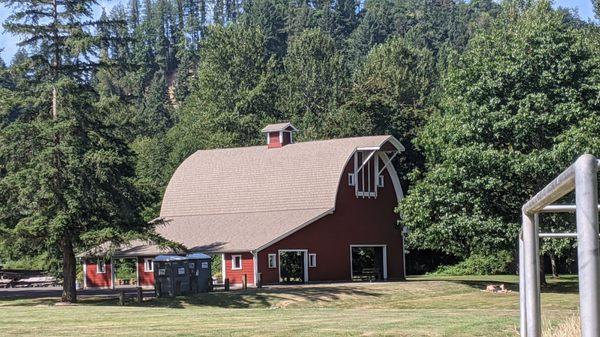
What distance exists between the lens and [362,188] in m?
53.6

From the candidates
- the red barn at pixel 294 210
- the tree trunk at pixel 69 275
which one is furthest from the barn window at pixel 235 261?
the tree trunk at pixel 69 275

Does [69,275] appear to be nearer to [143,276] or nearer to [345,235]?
[143,276]

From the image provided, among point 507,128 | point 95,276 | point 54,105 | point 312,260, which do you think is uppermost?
point 54,105

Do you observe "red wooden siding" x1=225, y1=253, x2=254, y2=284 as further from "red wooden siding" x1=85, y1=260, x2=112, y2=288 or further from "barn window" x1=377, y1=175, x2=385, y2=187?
"barn window" x1=377, y1=175, x2=385, y2=187

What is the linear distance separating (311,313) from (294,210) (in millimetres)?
22908

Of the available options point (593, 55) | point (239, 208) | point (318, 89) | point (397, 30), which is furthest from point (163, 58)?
point (593, 55)

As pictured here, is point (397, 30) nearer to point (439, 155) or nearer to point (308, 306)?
point (439, 155)

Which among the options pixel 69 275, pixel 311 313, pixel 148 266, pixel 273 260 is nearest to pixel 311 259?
pixel 273 260

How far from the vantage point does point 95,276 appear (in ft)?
179

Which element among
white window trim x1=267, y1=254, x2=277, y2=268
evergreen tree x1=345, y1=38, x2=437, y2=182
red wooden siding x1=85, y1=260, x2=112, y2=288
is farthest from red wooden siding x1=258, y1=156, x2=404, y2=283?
red wooden siding x1=85, y1=260, x2=112, y2=288

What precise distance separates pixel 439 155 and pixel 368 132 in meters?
22.6

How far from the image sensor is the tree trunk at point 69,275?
39125 mm

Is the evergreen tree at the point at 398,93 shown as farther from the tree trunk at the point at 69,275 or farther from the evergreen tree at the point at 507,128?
the tree trunk at the point at 69,275

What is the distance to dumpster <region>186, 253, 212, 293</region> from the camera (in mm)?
41812
